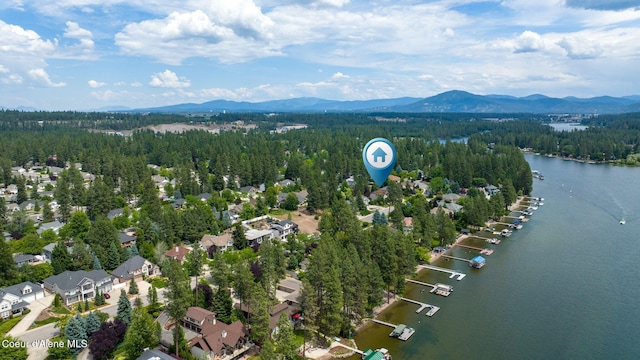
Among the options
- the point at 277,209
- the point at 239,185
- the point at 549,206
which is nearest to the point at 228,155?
the point at 239,185

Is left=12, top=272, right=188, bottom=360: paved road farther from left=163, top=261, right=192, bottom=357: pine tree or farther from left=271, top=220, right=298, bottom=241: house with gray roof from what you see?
left=271, top=220, right=298, bottom=241: house with gray roof

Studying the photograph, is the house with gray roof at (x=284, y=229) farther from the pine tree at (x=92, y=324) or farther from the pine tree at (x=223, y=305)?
the pine tree at (x=92, y=324)

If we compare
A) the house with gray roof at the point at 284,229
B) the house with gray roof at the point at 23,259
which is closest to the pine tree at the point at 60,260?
the house with gray roof at the point at 23,259

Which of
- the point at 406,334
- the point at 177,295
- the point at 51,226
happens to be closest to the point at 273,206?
the point at 51,226

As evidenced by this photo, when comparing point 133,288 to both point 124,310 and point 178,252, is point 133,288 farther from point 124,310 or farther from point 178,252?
point 178,252

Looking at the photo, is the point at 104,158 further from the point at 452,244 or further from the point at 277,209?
the point at 452,244

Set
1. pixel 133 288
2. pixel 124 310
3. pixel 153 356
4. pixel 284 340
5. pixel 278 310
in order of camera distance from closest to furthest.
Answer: pixel 153 356 → pixel 284 340 → pixel 124 310 → pixel 278 310 → pixel 133 288
